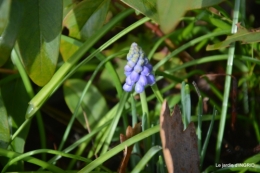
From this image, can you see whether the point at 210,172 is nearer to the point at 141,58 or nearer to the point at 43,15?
the point at 141,58

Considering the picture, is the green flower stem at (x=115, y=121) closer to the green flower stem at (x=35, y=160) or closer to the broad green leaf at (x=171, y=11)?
the green flower stem at (x=35, y=160)

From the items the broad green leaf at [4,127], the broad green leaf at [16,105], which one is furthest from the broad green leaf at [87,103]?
the broad green leaf at [4,127]

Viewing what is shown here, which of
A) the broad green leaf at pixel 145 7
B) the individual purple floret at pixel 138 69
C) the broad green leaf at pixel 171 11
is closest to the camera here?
the broad green leaf at pixel 171 11

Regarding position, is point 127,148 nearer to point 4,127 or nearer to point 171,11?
point 4,127

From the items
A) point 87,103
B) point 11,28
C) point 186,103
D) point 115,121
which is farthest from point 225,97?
point 11,28

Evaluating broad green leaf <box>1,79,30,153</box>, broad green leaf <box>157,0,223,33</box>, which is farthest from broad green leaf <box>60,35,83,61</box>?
broad green leaf <box>157,0,223,33</box>

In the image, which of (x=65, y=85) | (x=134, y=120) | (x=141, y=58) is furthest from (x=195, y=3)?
(x=65, y=85)
